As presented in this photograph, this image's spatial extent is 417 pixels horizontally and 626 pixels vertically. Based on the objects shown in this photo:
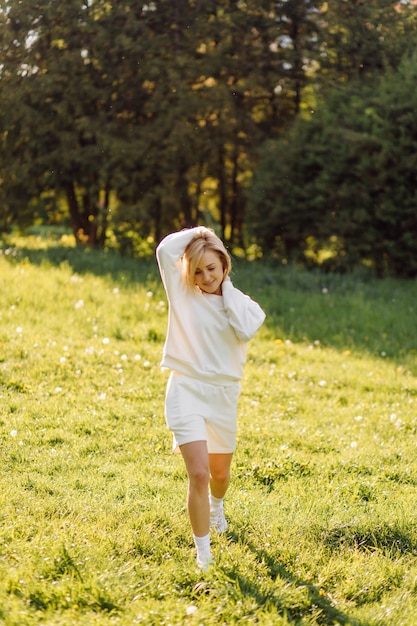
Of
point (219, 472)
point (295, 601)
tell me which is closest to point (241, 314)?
point (219, 472)

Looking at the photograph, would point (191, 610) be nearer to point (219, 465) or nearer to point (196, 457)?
point (196, 457)

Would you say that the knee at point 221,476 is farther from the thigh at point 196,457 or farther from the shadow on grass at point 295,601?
the shadow on grass at point 295,601

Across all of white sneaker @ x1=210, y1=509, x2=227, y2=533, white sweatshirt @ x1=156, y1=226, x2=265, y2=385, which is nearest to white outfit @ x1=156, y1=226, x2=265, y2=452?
white sweatshirt @ x1=156, y1=226, x2=265, y2=385

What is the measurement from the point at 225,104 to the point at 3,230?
16.9ft

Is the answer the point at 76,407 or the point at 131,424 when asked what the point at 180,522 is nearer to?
the point at 131,424

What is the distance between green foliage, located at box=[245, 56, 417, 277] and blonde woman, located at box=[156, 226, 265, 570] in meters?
9.27

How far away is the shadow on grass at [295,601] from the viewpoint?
11.1ft

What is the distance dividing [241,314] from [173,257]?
1.46 ft

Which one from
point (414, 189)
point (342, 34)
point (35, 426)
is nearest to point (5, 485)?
point (35, 426)

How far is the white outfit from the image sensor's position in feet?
12.8

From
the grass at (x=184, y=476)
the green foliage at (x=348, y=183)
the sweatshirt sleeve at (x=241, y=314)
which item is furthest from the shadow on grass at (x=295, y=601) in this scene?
the green foliage at (x=348, y=183)

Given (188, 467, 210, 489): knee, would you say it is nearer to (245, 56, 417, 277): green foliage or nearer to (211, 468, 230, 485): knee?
(211, 468, 230, 485): knee

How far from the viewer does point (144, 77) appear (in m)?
14.7

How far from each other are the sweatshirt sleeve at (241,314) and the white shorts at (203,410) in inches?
11.1
